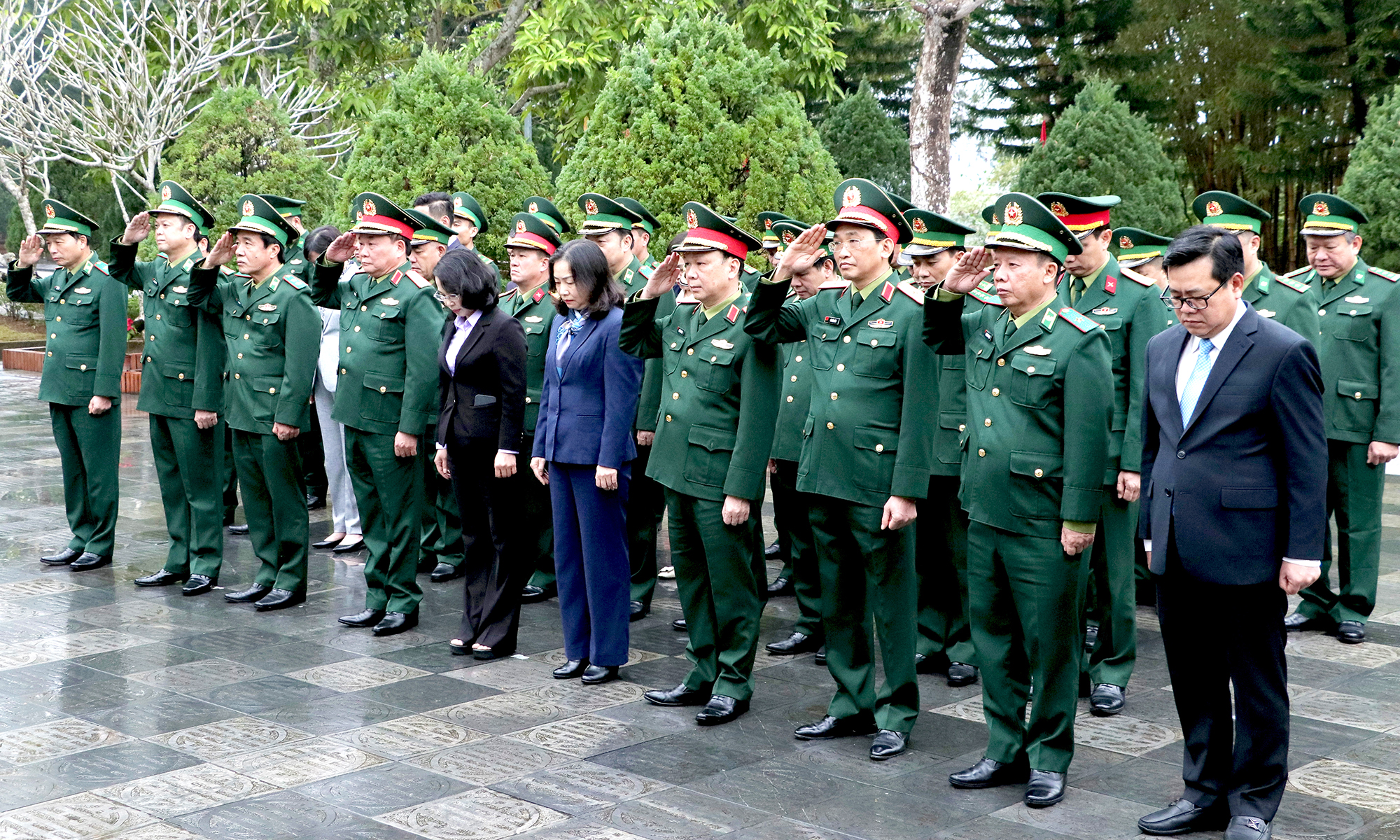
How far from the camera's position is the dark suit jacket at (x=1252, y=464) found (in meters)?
4.21

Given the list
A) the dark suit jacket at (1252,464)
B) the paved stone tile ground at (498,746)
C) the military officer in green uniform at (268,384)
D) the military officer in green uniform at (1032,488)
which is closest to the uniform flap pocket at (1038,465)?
the military officer in green uniform at (1032,488)

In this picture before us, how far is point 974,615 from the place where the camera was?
4.90m

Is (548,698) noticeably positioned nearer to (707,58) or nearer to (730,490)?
(730,490)

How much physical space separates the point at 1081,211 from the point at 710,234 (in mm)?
1514

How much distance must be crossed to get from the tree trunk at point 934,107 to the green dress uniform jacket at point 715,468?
1307cm

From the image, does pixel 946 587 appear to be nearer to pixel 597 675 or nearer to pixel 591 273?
pixel 597 675

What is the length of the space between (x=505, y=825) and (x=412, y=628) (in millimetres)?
2768

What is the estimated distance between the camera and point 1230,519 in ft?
14.1

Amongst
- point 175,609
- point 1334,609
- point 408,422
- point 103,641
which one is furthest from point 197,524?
point 1334,609

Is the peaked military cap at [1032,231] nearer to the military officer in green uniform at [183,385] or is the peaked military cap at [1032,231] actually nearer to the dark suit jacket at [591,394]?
the dark suit jacket at [591,394]

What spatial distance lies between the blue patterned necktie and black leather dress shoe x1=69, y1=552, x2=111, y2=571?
→ 6495 millimetres

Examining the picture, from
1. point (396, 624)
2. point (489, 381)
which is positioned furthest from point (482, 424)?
point (396, 624)

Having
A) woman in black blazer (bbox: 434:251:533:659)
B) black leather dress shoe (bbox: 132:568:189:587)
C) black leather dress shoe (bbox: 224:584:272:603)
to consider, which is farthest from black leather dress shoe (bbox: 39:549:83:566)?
woman in black blazer (bbox: 434:251:533:659)

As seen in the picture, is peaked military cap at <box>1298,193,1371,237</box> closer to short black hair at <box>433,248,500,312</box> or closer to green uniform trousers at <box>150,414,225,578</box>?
short black hair at <box>433,248,500,312</box>
